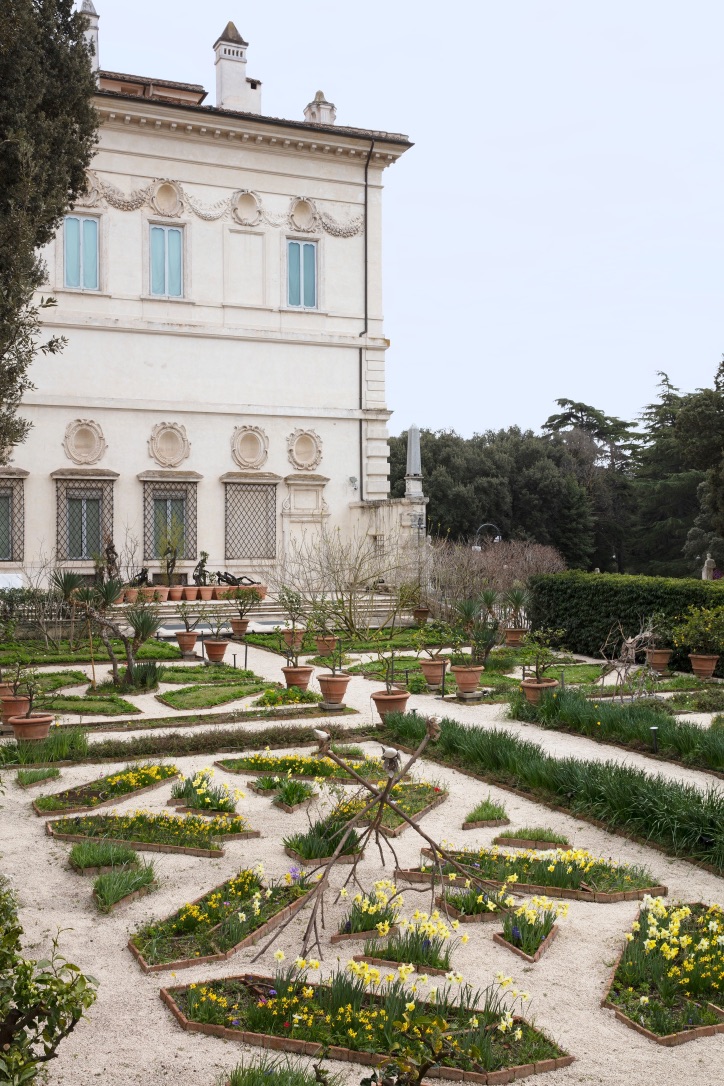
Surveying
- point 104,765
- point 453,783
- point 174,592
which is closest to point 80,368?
point 174,592

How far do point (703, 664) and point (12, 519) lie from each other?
47.1 ft

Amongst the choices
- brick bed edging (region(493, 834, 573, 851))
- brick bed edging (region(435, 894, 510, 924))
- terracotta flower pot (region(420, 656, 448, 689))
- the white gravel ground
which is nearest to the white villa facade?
terracotta flower pot (region(420, 656, 448, 689))

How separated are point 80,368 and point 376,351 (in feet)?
23.6

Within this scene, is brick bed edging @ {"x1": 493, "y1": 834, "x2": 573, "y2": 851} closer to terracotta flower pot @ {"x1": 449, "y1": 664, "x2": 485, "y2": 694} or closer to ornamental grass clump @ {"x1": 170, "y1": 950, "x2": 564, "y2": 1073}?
ornamental grass clump @ {"x1": 170, "y1": 950, "x2": 564, "y2": 1073}

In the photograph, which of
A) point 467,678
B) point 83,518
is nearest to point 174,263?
point 83,518

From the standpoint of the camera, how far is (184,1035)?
431 cm

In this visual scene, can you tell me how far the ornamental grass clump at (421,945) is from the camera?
4.86 metres

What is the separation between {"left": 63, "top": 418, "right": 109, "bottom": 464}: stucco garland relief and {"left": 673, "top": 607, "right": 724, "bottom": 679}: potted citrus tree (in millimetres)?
13276

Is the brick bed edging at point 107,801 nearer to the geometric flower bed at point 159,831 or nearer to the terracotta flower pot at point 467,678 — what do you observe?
the geometric flower bed at point 159,831

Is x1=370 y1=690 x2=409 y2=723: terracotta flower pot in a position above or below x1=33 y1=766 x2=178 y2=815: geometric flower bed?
above

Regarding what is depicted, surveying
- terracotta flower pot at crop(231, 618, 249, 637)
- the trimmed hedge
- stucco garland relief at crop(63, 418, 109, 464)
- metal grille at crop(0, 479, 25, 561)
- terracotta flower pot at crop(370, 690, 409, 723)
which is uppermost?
stucco garland relief at crop(63, 418, 109, 464)

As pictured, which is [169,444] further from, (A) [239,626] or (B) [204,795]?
(B) [204,795]

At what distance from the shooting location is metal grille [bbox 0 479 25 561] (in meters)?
22.3

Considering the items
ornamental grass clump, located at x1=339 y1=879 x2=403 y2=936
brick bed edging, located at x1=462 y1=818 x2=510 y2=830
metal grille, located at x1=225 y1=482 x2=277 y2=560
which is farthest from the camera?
metal grille, located at x1=225 y1=482 x2=277 y2=560
